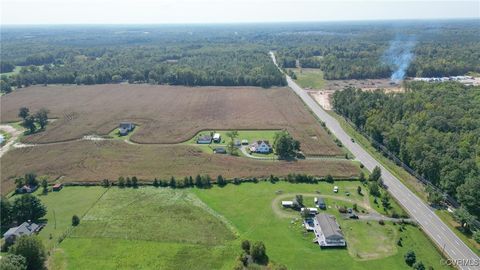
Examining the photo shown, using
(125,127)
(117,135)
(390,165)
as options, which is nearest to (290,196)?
(390,165)

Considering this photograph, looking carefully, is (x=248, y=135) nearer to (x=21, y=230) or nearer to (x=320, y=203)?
(x=320, y=203)

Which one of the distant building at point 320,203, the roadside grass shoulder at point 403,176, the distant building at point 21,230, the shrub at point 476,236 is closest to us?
the distant building at point 21,230

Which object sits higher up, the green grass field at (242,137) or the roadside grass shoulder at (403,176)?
the green grass field at (242,137)

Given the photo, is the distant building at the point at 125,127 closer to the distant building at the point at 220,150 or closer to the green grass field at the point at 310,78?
the distant building at the point at 220,150

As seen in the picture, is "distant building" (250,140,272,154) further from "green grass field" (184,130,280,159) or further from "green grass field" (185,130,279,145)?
"green grass field" (185,130,279,145)

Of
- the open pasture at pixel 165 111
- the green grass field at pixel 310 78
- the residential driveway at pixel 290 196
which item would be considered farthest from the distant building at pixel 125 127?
the green grass field at pixel 310 78

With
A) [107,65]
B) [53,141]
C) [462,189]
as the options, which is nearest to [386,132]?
[462,189]

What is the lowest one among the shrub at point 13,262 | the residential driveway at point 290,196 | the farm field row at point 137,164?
the residential driveway at point 290,196

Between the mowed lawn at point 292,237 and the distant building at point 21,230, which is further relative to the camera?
→ the distant building at point 21,230
